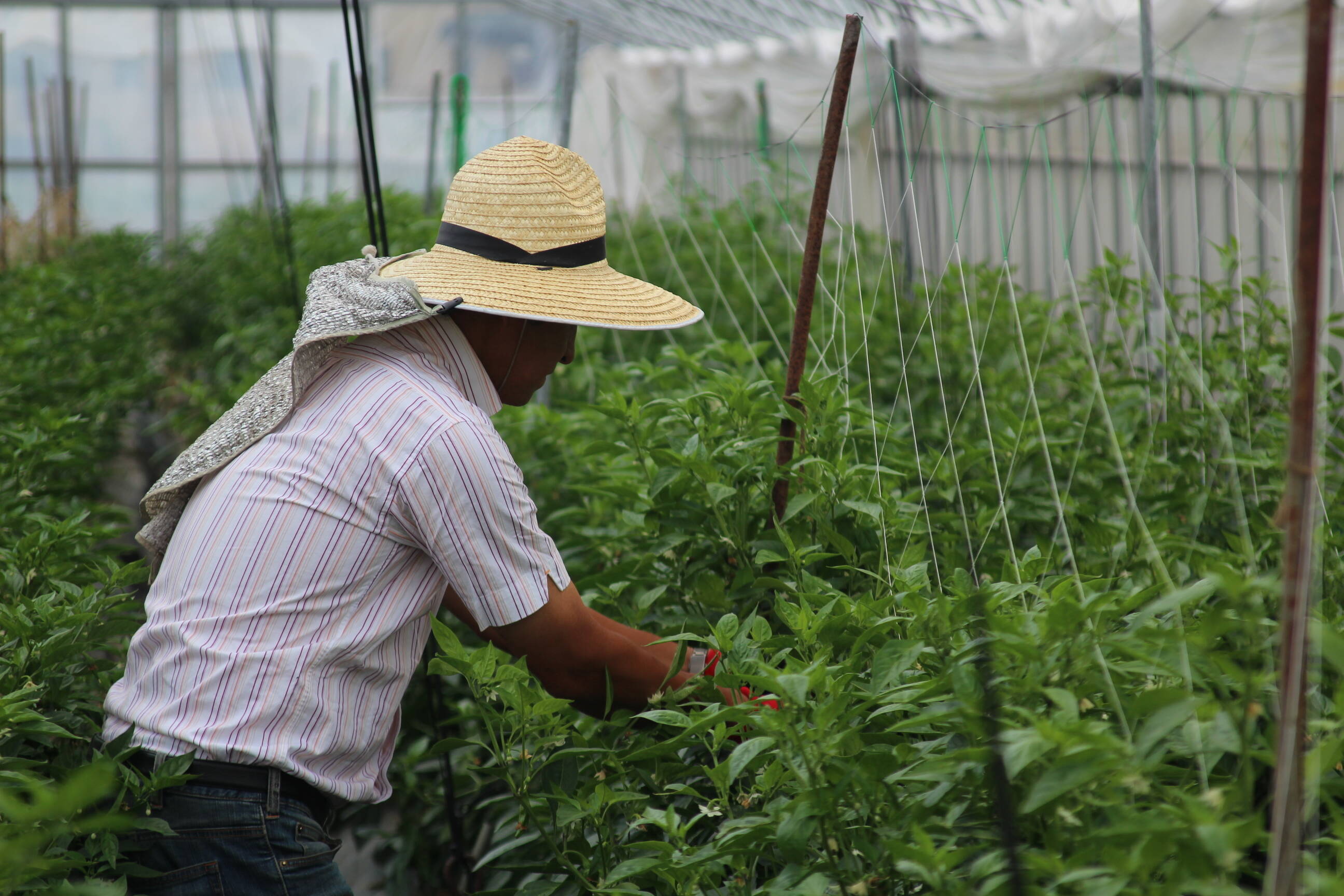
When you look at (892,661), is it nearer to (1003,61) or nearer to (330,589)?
(330,589)

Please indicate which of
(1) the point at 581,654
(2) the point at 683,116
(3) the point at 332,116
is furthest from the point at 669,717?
(3) the point at 332,116

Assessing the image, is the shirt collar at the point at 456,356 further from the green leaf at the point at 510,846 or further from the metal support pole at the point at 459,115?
the metal support pole at the point at 459,115

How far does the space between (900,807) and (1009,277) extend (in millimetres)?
1146

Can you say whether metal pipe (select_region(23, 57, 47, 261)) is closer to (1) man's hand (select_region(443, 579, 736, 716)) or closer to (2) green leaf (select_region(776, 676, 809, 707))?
(1) man's hand (select_region(443, 579, 736, 716))

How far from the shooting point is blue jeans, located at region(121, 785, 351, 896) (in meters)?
1.39

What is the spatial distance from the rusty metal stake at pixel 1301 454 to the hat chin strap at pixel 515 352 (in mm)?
1027

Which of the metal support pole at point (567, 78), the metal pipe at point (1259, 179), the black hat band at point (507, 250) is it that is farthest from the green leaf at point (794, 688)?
the metal pipe at point (1259, 179)

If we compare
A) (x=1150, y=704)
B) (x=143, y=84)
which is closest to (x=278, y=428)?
(x=1150, y=704)

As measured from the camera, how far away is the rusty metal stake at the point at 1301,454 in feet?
2.57

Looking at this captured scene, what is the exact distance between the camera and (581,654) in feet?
4.79

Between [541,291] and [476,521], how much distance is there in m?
0.37

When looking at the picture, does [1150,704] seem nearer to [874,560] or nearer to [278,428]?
→ [874,560]

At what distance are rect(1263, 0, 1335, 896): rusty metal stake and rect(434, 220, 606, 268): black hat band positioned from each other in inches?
41.8

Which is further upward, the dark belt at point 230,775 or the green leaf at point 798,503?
the green leaf at point 798,503
